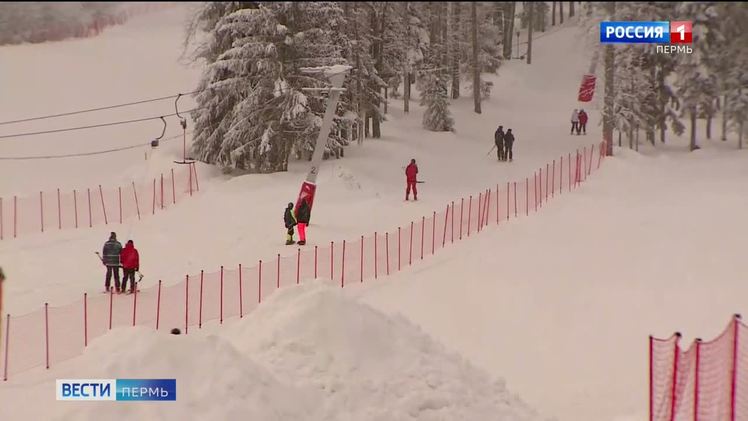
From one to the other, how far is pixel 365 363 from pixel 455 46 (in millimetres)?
25278

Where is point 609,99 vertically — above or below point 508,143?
above

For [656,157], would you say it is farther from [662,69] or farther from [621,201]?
[621,201]

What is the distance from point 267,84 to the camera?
85.5ft

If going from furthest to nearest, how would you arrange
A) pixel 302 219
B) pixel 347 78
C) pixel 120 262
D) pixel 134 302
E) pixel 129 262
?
pixel 347 78
pixel 302 219
pixel 120 262
pixel 129 262
pixel 134 302

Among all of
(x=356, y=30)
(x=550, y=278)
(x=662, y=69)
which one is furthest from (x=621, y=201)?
(x=356, y=30)

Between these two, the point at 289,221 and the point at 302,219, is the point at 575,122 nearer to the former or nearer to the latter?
the point at 302,219

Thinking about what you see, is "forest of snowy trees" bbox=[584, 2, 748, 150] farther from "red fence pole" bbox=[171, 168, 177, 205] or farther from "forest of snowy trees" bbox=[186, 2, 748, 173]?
"red fence pole" bbox=[171, 168, 177, 205]

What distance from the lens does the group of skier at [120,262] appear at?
1645 centimetres

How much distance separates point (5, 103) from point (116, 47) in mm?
7968

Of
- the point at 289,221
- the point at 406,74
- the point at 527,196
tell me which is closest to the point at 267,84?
the point at 406,74

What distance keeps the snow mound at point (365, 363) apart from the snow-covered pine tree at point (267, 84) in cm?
1497

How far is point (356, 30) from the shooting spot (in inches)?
1099

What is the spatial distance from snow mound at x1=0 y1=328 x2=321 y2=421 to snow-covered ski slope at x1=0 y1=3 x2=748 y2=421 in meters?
0.04

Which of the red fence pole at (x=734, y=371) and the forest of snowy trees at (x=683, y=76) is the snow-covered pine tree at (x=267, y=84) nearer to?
the forest of snowy trees at (x=683, y=76)
